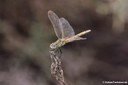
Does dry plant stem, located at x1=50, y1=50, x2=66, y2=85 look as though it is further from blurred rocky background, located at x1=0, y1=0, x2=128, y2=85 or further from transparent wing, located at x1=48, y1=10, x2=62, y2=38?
blurred rocky background, located at x1=0, y1=0, x2=128, y2=85

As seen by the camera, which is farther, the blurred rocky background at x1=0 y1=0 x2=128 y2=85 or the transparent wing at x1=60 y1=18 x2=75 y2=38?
the blurred rocky background at x1=0 y1=0 x2=128 y2=85

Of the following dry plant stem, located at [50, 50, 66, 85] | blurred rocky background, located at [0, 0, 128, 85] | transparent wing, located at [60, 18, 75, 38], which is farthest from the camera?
blurred rocky background, located at [0, 0, 128, 85]

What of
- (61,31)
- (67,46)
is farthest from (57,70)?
(67,46)

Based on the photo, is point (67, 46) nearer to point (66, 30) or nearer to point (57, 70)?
point (66, 30)

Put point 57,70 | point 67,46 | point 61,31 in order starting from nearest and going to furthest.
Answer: point 57,70
point 61,31
point 67,46

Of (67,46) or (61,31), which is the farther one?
(67,46)

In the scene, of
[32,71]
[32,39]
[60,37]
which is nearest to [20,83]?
[32,71]

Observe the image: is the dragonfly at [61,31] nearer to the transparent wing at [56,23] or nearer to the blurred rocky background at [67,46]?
the transparent wing at [56,23]

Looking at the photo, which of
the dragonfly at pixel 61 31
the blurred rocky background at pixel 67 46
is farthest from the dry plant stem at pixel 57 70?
the blurred rocky background at pixel 67 46

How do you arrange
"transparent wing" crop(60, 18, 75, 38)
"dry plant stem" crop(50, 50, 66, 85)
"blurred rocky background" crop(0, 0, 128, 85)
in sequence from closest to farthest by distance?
"dry plant stem" crop(50, 50, 66, 85)
"transparent wing" crop(60, 18, 75, 38)
"blurred rocky background" crop(0, 0, 128, 85)

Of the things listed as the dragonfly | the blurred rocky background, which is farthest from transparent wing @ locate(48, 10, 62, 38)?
the blurred rocky background
